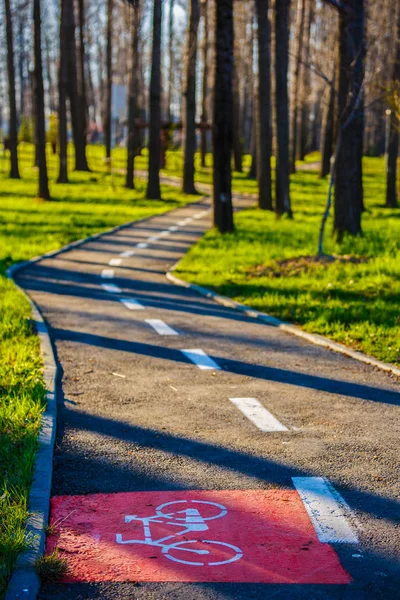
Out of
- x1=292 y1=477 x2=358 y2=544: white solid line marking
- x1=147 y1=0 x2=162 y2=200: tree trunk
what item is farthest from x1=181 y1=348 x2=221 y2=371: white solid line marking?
x1=147 y1=0 x2=162 y2=200: tree trunk

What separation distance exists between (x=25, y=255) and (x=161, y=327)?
334 inches

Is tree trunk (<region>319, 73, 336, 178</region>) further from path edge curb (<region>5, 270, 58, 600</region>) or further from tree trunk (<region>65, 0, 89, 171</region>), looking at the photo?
path edge curb (<region>5, 270, 58, 600</region>)

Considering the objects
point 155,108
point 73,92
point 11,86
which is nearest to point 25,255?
point 155,108

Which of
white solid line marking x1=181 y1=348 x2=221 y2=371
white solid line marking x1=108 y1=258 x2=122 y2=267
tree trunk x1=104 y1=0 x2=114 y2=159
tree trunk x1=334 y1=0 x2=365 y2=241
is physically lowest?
white solid line marking x1=108 y1=258 x2=122 y2=267

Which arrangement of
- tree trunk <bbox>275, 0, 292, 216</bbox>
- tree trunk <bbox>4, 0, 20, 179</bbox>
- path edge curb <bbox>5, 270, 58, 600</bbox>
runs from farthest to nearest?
tree trunk <bbox>4, 0, 20, 179</bbox>
tree trunk <bbox>275, 0, 292, 216</bbox>
path edge curb <bbox>5, 270, 58, 600</bbox>

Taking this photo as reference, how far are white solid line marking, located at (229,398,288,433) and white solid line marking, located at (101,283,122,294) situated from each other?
689 cm

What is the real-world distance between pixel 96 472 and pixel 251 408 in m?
1.91

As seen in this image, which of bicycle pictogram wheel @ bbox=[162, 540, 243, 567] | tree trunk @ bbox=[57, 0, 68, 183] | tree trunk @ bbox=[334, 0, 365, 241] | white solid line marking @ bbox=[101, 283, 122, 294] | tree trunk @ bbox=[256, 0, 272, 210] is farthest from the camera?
tree trunk @ bbox=[57, 0, 68, 183]

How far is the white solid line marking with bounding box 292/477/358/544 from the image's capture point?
4.50m

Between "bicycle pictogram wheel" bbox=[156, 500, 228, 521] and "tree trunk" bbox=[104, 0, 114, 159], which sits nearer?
"bicycle pictogram wheel" bbox=[156, 500, 228, 521]

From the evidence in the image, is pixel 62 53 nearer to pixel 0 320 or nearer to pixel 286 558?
pixel 0 320

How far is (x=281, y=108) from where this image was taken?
2673 cm

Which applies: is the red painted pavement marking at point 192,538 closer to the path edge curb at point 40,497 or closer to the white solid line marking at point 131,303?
the path edge curb at point 40,497

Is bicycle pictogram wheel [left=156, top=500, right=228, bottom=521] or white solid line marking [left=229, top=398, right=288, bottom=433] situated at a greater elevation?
bicycle pictogram wheel [left=156, top=500, right=228, bottom=521]
